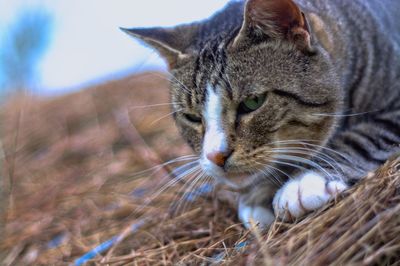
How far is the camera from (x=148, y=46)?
2340 millimetres

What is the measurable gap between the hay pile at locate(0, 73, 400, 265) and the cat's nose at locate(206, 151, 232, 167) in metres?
0.27

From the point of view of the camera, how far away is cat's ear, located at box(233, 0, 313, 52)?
1847 millimetres

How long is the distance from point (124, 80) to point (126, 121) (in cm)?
142

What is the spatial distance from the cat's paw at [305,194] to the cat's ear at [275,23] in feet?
1.59

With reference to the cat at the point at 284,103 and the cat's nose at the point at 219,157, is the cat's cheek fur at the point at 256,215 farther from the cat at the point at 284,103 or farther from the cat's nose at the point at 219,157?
the cat's nose at the point at 219,157

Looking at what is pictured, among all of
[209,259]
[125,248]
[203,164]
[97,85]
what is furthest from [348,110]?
[97,85]

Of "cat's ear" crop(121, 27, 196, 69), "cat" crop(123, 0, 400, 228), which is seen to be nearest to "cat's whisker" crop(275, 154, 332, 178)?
"cat" crop(123, 0, 400, 228)

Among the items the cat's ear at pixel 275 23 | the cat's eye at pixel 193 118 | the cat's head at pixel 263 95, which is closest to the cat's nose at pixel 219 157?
the cat's head at pixel 263 95

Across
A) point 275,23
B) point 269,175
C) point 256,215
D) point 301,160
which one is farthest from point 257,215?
point 275,23

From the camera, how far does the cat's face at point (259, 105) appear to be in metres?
1.93

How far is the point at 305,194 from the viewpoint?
1847mm

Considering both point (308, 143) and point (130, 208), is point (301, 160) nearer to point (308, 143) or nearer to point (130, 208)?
point (308, 143)

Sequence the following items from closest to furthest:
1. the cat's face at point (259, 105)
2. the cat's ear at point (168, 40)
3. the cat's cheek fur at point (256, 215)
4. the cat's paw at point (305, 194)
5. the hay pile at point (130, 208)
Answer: the hay pile at point (130, 208)
the cat's paw at point (305, 194)
the cat's face at point (259, 105)
the cat's cheek fur at point (256, 215)
the cat's ear at point (168, 40)

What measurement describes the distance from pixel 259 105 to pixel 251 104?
0.10 ft
